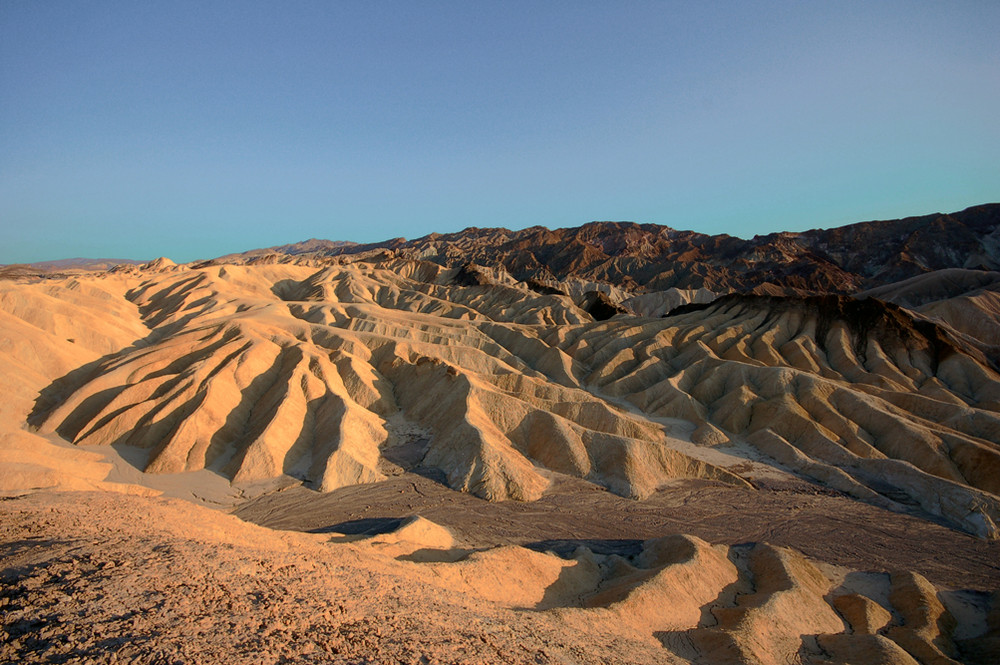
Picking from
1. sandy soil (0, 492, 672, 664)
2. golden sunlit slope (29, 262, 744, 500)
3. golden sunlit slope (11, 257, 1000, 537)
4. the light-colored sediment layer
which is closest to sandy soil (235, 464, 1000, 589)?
Answer: golden sunlit slope (11, 257, 1000, 537)

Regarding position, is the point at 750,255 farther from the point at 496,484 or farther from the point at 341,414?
the point at 341,414

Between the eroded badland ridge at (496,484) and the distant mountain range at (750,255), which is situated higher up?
the distant mountain range at (750,255)

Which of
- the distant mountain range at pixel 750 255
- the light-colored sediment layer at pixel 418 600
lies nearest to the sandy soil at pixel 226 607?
the light-colored sediment layer at pixel 418 600

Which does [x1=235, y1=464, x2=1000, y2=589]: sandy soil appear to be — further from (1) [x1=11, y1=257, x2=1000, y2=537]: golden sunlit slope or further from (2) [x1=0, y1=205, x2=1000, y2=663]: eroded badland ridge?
(1) [x1=11, y1=257, x2=1000, y2=537]: golden sunlit slope

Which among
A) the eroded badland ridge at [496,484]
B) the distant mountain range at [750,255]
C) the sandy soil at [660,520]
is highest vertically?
the distant mountain range at [750,255]

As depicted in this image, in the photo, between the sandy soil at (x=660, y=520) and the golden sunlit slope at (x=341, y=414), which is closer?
the sandy soil at (x=660, y=520)

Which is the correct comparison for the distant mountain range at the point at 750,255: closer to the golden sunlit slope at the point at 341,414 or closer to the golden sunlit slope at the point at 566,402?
the golden sunlit slope at the point at 566,402

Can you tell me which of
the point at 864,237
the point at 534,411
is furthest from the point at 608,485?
the point at 864,237

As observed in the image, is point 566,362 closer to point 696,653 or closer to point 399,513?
point 399,513
